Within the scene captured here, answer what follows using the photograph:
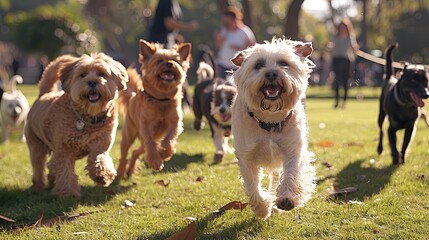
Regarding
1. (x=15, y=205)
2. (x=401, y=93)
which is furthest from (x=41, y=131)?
(x=401, y=93)

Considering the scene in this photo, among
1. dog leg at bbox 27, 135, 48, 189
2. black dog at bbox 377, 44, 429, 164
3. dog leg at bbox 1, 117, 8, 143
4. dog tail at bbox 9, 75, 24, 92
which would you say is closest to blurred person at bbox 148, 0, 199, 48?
dog tail at bbox 9, 75, 24, 92

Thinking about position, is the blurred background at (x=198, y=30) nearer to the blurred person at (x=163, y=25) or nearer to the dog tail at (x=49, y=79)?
the blurred person at (x=163, y=25)

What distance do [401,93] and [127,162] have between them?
357 centimetres

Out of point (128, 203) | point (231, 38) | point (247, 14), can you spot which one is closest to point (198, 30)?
point (247, 14)

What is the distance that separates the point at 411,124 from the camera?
A: 24.9ft

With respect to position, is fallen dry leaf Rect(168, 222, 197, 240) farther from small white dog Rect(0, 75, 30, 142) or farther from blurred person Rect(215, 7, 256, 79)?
blurred person Rect(215, 7, 256, 79)

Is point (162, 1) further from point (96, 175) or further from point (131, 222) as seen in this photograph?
point (131, 222)

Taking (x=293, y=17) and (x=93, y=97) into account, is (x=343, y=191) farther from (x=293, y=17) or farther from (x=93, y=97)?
(x=293, y=17)

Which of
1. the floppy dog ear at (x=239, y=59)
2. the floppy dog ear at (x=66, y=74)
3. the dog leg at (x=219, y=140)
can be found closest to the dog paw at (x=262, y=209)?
the floppy dog ear at (x=239, y=59)

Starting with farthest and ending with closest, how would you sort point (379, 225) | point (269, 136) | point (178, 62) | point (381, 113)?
1. point (381, 113)
2. point (178, 62)
3. point (269, 136)
4. point (379, 225)

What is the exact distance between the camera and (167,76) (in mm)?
6871

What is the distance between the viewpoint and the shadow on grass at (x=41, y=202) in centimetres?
544

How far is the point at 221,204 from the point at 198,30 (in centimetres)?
5776

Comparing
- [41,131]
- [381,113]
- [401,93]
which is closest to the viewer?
[41,131]
